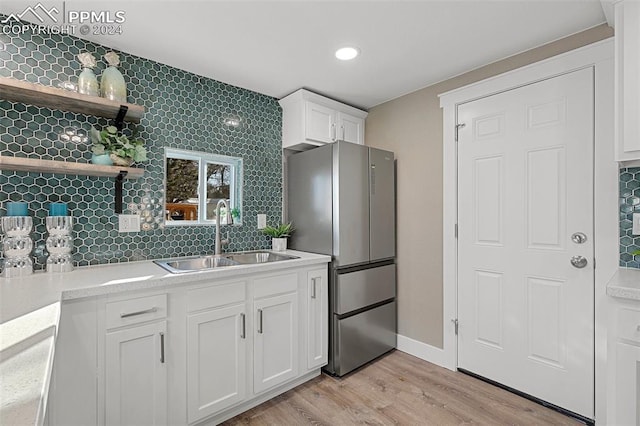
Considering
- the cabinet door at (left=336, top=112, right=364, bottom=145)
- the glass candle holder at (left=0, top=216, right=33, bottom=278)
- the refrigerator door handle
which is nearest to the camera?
the glass candle holder at (left=0, top=216, right=33, bottom=278)

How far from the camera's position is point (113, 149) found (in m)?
1.95

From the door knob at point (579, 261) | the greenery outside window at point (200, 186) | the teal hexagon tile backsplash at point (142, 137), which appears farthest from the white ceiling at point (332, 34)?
the door knob at point (579, 261)

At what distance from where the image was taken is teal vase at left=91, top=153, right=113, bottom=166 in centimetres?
192

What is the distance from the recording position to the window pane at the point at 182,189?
240 cm

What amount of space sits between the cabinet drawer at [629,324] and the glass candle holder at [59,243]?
9.11ft

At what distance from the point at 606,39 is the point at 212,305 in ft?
8.99

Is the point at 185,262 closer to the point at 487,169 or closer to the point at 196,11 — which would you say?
the point at 196,11

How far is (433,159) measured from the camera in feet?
8.99

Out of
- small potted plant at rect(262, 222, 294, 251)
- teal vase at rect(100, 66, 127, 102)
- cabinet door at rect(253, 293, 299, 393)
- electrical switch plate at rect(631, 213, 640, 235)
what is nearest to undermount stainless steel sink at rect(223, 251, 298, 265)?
small potted plant at rect(262, 222, 294, 251)

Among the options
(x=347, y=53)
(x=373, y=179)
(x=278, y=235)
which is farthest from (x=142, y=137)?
(x=373, y=179)

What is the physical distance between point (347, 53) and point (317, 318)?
1.89 m

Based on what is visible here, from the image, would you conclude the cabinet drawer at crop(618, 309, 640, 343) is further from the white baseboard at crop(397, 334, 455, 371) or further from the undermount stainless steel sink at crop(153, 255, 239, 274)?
the undermount stainless steel sink at crop(153, 255, 239, 274)

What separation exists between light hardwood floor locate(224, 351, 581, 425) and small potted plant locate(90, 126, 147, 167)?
170cm

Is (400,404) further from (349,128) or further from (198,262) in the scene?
(349,128)
